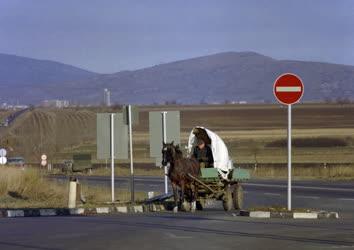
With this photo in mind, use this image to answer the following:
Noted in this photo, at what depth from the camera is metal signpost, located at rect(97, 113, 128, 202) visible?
33531 millimetres

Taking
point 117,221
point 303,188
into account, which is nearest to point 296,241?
point 117,221

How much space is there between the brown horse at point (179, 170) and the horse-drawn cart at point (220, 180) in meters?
0.31

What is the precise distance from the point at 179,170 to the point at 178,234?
8.65 meters

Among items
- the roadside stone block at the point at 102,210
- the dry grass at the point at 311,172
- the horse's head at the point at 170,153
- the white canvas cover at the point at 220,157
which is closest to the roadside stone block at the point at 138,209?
the roadside stone block at the point at 102,210

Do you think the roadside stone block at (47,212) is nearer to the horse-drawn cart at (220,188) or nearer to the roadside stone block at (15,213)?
the roadside stone block at (15,213)

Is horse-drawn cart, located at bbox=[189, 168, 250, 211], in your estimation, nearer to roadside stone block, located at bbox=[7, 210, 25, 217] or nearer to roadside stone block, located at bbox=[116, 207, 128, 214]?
roadside stone block, located at bbox=[116, 207, 128, 214]

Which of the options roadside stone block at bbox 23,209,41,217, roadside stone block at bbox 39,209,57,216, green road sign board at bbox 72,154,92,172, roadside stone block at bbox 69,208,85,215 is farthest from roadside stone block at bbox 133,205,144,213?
green road sign board at bbox 72,154,92,172

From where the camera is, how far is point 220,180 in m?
28.0

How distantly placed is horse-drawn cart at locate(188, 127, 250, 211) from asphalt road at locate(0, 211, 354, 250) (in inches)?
202

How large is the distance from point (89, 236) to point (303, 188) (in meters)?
25.9

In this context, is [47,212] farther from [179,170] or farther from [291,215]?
[291,215]

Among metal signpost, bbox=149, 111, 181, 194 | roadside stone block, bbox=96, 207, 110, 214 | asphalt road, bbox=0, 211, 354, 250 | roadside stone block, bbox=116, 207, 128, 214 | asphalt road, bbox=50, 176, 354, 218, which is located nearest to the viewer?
asphalt road, bbox=0, 211, 354, 250

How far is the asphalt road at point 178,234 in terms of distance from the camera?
53.3 feet

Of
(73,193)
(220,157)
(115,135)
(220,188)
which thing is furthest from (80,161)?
(220,188)
